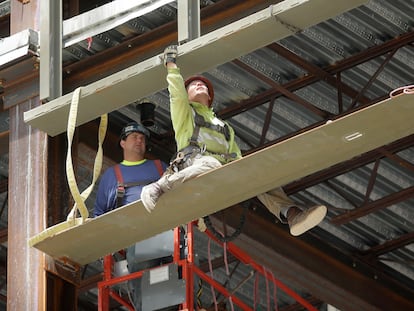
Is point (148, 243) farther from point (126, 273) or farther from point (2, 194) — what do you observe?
point (2, 194)

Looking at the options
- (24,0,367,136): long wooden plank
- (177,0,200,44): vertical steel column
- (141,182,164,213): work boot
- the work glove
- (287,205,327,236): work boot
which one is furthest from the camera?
(177,0,200,44): vertical steel column

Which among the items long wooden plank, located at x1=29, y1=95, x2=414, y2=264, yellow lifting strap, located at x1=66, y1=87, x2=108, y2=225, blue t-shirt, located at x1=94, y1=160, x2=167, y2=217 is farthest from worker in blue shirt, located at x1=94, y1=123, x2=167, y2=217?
long wooden plank, located at x1=29, y1=95, x2=414, y2=264

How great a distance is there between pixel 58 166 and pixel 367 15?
5.16 metres

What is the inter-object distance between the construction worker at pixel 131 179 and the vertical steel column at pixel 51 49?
1.22 m

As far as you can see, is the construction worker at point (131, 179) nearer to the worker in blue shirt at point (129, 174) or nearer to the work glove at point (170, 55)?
the worker in blue shirt at point (129, 174)

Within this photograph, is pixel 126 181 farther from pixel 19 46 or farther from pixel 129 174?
pixel 19 46

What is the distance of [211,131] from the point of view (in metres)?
24.5

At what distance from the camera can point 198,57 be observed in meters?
24.0

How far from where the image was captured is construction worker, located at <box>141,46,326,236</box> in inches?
931

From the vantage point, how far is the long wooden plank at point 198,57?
23438 mm

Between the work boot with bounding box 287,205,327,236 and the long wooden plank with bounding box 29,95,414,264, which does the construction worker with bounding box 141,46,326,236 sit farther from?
the long wooden plank with bounding box 29,95,414,264

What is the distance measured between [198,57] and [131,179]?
224 cm

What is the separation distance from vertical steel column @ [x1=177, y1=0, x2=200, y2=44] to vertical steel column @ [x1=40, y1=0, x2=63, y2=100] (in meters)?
2.09

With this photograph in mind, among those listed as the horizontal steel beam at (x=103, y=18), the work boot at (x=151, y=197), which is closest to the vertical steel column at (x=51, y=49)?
the horizontal steel beam at (x=103, y=18)
